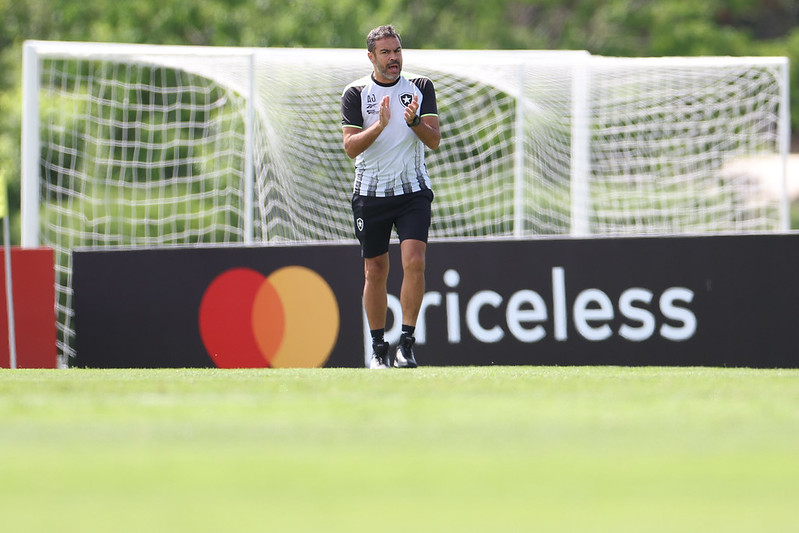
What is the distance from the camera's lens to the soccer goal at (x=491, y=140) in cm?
1132

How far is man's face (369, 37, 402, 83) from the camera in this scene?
23.5 feet

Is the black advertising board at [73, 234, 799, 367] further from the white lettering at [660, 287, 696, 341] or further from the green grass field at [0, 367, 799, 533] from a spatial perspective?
the green grass field at [0, 367, 799, 533]

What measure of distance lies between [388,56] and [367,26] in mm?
20567

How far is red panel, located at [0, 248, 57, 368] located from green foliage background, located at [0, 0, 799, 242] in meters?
16.8

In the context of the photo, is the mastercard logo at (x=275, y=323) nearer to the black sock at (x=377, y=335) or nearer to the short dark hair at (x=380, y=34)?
the black sock at (x=377, y=335)

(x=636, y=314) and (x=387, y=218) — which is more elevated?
(x=387, y=218)

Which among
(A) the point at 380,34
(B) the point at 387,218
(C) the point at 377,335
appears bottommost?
(C) the point at 377,335

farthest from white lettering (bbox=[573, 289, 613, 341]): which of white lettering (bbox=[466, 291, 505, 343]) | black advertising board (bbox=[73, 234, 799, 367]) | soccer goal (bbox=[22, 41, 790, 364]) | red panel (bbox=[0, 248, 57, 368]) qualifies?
red panel (bbox=[0, 248, 57, 368])

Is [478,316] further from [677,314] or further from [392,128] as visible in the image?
[392,128]

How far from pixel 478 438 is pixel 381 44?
3.55 meters

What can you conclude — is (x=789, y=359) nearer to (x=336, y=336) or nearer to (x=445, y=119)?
(x=336, y=336)

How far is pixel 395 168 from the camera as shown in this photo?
24.0 feet

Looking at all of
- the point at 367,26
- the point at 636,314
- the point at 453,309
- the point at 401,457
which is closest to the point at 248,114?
the point at 453,309

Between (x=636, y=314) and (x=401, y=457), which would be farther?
(x=636, y=314)
